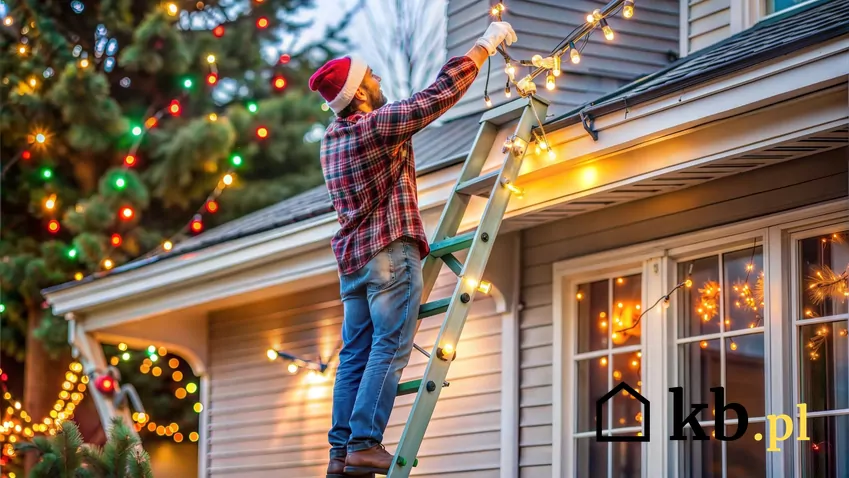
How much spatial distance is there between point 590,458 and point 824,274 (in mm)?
1562

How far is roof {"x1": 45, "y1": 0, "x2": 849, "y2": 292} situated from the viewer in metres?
4.70

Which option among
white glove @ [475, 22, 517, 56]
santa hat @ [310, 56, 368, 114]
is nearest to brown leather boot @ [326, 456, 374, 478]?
santa hat @ [310, 56, 368, 114]

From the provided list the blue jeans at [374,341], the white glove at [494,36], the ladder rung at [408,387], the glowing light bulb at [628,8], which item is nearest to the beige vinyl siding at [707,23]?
the glowing light bulb at [628,8]

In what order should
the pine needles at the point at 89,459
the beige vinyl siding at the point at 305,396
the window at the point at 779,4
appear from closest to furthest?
the pine needles at the point at 89,459, the window at the point at 779,4, the beige vinyl siding at the point at 305,396

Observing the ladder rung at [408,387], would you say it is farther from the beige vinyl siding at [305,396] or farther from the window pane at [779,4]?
the window pane at [779,4]

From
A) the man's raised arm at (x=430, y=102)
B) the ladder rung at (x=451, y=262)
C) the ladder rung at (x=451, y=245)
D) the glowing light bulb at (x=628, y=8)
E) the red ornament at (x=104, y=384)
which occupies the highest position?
the glowing light bulb at (x=628, y=8)

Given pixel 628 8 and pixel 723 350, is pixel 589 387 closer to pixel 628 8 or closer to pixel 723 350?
pixel 723 350

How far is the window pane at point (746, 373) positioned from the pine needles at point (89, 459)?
2501 mm

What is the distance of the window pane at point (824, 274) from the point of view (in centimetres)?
509

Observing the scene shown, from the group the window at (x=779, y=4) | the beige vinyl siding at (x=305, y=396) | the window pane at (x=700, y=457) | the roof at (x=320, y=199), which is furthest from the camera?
the roof at (x=320, y=199)

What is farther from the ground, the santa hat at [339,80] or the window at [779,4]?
the window at [779,4]

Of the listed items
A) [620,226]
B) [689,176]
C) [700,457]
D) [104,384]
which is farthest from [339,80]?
[104,384]

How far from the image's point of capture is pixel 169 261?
827 centimetres

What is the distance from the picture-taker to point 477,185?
502cm
